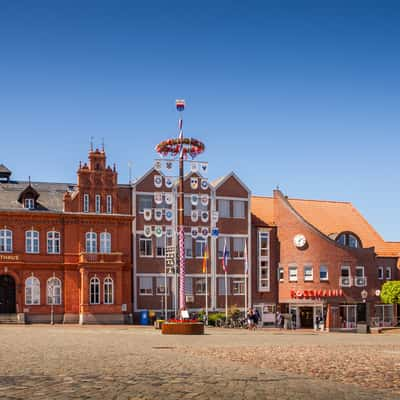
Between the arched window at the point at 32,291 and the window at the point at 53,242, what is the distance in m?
2.60

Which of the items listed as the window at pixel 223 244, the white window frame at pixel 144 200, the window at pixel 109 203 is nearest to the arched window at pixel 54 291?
the window at pixel 109 203

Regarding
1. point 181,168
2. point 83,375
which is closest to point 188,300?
point 181,168

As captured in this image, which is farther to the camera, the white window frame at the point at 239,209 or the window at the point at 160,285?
the white window frame at the point at 239,209

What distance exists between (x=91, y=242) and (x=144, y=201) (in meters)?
7.41

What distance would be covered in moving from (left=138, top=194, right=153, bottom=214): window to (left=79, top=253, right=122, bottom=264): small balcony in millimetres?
6588

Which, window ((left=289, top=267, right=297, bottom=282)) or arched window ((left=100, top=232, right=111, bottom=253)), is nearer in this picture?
arched window ((left=100, top=232, right=111, bottom=253))

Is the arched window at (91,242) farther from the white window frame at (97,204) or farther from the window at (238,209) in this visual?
the window at (238,209)

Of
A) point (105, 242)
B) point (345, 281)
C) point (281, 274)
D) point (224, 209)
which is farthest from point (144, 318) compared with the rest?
point (345, 281)

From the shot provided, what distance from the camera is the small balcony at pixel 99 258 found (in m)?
62.6

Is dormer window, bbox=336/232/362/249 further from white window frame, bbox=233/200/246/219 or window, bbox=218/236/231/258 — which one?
window, bbox=218/236/231/258

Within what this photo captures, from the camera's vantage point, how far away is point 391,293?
2781 inches

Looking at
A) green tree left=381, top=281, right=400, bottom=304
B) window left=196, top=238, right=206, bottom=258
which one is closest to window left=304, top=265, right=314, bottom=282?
green tree left=381, top=281, right=400, bottom=304

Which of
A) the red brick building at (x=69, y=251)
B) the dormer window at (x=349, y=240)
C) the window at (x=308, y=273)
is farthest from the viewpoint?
the dormer window at (x=349, y=240)

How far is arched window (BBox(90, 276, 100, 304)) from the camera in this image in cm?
6309
